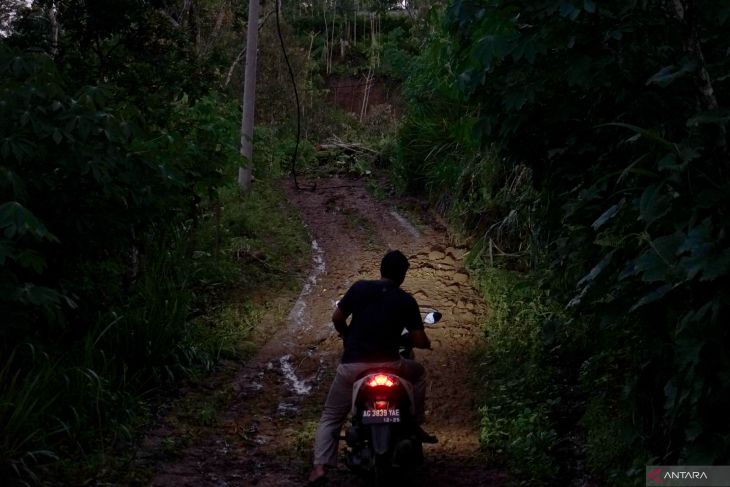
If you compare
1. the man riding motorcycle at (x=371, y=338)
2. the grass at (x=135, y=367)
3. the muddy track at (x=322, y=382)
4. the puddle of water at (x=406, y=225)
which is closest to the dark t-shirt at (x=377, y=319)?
the man riding motorcycle at (x=371, y=338)

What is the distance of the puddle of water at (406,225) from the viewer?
15.8 metres

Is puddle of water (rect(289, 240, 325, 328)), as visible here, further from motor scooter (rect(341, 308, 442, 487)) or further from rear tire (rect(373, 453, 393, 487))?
rear tire (rect(373, 453, 393, 487))

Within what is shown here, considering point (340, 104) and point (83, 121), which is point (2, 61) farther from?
point (340, 104)

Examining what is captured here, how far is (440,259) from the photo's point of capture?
1348cm

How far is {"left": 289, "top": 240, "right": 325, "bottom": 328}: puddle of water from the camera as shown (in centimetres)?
1072

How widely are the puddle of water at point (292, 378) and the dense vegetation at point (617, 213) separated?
6.10 feet

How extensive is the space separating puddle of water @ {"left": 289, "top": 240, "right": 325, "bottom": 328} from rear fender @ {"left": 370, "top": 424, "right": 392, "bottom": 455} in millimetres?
5543

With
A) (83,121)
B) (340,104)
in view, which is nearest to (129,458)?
(83,121)

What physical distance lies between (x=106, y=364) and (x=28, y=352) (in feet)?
2.67

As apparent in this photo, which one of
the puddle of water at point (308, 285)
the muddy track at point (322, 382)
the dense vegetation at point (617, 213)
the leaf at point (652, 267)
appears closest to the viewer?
the leaf at point (652, 267)

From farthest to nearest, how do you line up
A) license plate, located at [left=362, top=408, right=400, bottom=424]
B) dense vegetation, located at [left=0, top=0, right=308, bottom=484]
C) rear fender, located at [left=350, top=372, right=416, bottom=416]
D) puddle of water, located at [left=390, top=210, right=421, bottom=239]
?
puddle of water, located at [left=390, top=210, right=421, bottom=239]
dense vegetation, located at [left=0, top=0, right=308, bottom=484]
rear fender, located at [left=350, top=372, right=416, bottom=416]
license plate, located at [left=362, top=408, right=400, bottom=424]

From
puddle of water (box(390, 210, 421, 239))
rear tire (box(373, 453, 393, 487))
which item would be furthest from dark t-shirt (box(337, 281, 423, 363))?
puddle of water (box(390, 210, 421, 239))

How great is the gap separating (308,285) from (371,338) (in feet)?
24.3

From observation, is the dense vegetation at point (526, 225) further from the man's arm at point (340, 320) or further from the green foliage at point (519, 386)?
the man's arm at point (340, 320)
